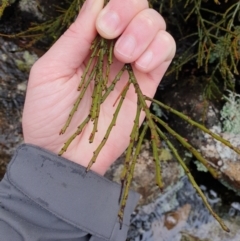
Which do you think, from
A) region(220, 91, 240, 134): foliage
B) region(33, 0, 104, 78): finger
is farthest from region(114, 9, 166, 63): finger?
region(220, 91, 240, 134): foliage

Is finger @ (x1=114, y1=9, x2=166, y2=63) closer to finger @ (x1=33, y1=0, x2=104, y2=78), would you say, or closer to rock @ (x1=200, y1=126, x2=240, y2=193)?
finger @ (x1=33, y1=0, x2=104, y2=78)

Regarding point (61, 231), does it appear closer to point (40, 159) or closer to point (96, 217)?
point (96, 217)

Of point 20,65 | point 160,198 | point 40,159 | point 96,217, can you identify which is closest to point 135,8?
point 40,159


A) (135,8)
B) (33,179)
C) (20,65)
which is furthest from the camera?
(20,65)

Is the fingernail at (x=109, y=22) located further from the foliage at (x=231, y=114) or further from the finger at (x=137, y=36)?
the foliage at (x=231, y=114)

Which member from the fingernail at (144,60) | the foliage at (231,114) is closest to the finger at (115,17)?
the fingernail at (144,60)

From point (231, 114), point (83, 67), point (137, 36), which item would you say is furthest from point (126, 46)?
point (231, 114)

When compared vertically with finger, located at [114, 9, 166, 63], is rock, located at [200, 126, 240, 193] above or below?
below

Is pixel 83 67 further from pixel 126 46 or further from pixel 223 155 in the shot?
pixel 223 155
